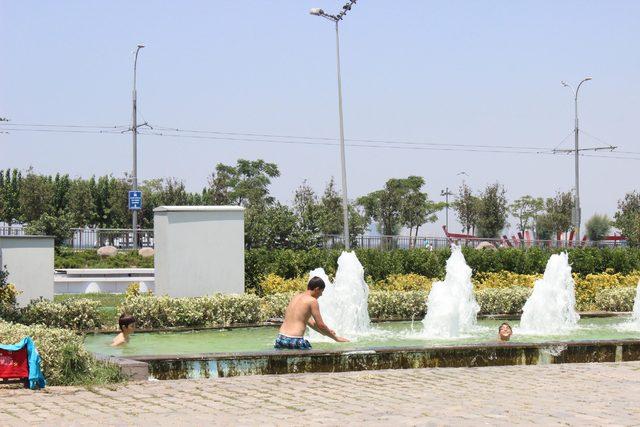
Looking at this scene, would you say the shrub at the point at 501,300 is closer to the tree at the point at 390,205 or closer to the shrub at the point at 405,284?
the shrub at the point at 405,284

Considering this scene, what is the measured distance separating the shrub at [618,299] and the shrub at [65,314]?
1379 centimetres

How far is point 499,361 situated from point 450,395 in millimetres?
2898

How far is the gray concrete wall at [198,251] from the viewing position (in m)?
20.7

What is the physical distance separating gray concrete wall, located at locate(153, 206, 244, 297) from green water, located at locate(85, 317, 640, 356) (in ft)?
6.70

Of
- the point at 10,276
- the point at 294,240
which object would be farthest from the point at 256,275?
the point at 294,240

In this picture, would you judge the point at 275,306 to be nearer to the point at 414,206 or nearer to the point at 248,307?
the point at 248,307

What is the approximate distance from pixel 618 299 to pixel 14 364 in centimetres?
1921

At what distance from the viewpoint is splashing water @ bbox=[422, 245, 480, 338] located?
60.7 feet

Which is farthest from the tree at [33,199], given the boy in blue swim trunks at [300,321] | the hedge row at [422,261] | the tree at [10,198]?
the boy in blue swim trunks at [300,321]

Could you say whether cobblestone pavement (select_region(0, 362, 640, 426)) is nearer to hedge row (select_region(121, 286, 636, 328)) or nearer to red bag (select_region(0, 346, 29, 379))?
red bag (select_region(0, 346, 29, 379))

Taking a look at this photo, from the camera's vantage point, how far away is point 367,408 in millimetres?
8922

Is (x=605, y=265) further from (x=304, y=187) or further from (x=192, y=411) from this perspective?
(x=304, y=187)

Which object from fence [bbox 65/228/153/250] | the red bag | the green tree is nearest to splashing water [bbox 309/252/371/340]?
the red bag

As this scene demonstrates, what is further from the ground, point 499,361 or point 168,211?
point 168,211
